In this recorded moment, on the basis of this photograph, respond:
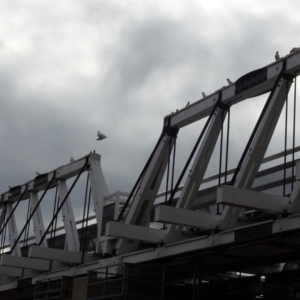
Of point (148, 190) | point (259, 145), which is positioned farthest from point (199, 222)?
point (148, 190)

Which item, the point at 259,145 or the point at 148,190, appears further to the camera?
the point at 148,190

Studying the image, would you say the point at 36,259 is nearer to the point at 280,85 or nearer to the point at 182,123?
the point at 182,123

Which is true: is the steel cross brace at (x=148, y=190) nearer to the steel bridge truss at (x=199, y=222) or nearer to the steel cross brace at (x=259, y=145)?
the steel bridge truss at (x=199, y=222)

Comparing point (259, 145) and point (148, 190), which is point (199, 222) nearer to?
point (259, 145)

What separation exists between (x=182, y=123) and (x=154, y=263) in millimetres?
3949

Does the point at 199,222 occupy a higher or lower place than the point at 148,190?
lower

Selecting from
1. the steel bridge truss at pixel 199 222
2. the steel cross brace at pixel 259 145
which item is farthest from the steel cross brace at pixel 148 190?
the steel cross brace at pixel 259 145

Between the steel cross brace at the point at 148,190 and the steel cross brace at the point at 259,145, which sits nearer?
the steel cross brace at the point at 259,145

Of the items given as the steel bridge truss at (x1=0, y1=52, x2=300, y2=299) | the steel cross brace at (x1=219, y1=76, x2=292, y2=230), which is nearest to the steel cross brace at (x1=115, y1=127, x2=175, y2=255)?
the steel bridge truss at (x1=0, y1=52, x2=300, y2=299)

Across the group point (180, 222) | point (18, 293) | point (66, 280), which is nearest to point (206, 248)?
point (180, 222)

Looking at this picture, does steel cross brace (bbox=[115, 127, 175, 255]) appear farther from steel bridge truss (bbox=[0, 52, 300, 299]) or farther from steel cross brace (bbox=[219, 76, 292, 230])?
steel cross brace (bbox=[219, 76, 292, 230])

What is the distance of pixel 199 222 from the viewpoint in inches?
726

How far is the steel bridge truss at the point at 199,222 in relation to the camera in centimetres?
1725

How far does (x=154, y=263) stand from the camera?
2106 centimetres
